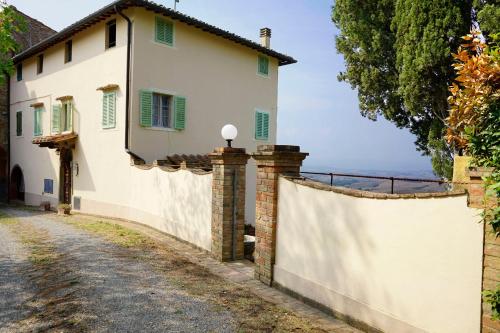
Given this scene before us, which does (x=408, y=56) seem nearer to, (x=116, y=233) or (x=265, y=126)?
(x=265, y=126)

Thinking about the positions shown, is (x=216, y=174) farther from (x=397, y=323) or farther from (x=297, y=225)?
(x=397, y=323)

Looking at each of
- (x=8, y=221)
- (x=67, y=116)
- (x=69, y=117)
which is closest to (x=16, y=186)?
(x=67, y=116)

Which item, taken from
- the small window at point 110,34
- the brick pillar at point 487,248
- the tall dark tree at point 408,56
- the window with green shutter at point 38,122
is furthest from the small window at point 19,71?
the brick pillar at point 487,248

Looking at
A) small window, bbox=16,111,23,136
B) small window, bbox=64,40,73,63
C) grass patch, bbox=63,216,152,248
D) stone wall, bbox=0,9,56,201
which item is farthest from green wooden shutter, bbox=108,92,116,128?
stone wall, bbox=0,9,56,201

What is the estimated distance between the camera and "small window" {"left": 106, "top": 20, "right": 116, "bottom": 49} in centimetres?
1431

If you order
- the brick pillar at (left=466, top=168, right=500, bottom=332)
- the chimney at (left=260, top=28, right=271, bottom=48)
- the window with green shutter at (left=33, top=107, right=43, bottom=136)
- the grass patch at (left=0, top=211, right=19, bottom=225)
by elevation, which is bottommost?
the grass patch at (left=0, top=211, right=19, bottom=225)

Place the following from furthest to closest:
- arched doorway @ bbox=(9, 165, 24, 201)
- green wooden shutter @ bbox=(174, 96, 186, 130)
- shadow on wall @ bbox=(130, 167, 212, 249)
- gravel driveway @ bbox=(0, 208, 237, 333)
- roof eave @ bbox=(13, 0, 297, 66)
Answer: arched doorway @ bbox=(9, 165, 24, 201)
green wooden shutter @ bbox=(174, 96, 186, 130)
roof eave @ bbox=(13, 0, 297, 66)
shadow on wall @ bbox=(130, 167, 212, 249)
gravel driveway @ bbox=(0, 208, 237, 333)

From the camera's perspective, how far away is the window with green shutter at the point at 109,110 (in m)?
13.9

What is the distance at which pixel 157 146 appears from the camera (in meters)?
14.0

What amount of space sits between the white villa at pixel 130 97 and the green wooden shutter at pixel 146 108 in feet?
0.12

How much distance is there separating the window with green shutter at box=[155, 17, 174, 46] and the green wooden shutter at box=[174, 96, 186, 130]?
2.17 metres

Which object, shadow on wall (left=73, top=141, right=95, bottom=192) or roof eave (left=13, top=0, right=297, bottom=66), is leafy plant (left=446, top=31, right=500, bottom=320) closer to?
roof eave (left=13, top=0, right=297, bottom=66)

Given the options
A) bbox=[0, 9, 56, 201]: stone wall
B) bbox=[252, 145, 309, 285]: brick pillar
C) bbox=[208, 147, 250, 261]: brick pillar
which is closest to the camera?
bbox=[252, 145, 309, 285]: brick pillar

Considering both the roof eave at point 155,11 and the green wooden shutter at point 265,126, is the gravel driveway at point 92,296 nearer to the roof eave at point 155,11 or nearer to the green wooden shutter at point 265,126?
the roof eave at point 155,11
